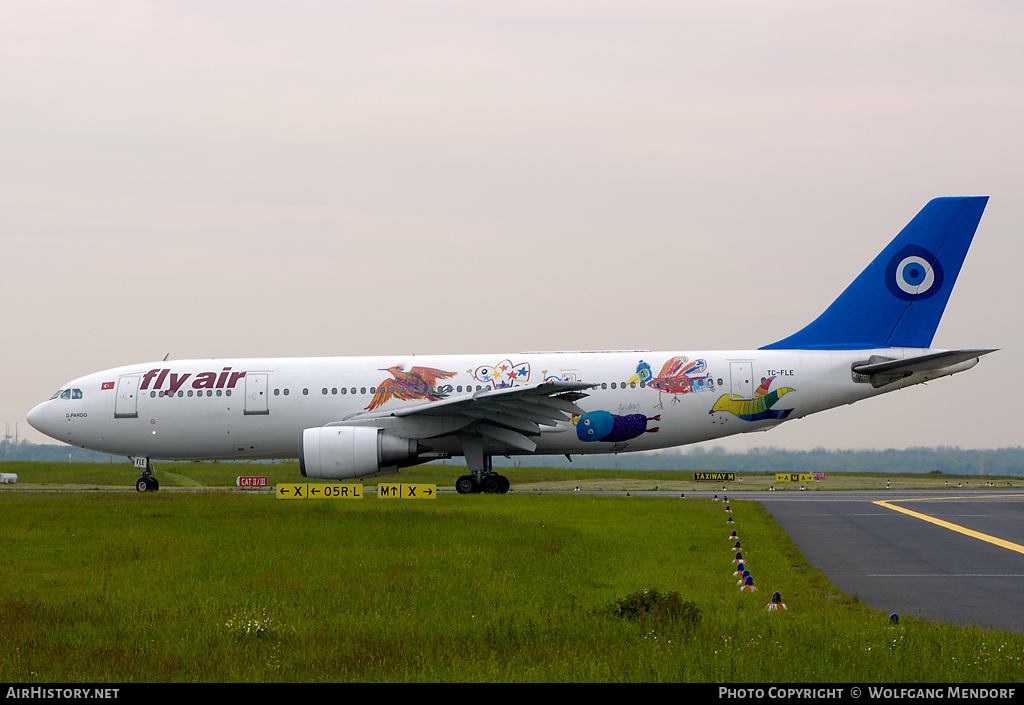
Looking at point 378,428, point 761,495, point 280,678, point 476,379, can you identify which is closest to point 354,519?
point 378,428

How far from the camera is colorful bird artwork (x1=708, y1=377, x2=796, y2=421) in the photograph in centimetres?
2673

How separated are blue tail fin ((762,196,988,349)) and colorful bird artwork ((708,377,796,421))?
1.92m

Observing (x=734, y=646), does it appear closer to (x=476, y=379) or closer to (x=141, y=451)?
(x=476, y=379)

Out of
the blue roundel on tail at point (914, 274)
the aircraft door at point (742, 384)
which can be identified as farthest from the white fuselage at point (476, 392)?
the blue roundel on tail at point (914, 274)

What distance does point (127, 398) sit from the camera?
93.1ft

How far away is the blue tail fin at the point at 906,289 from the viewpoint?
2769cm

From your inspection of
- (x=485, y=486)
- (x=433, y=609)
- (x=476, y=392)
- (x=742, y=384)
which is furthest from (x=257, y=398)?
(x=433, y=609)

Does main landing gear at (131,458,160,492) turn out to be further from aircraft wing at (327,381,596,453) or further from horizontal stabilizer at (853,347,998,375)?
horizontal stabilizer at (853,347,998,375)

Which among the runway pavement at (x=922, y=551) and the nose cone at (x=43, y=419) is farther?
the nose cone at (x=43, y=419)

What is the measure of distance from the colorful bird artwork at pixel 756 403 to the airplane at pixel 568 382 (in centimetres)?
3

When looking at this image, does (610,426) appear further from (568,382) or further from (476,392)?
(476,392)

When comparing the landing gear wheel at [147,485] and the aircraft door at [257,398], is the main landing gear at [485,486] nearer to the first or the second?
the aircraft door at [257,398]

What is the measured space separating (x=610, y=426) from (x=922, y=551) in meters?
12.4

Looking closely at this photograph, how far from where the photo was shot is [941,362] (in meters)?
A: 26.1
